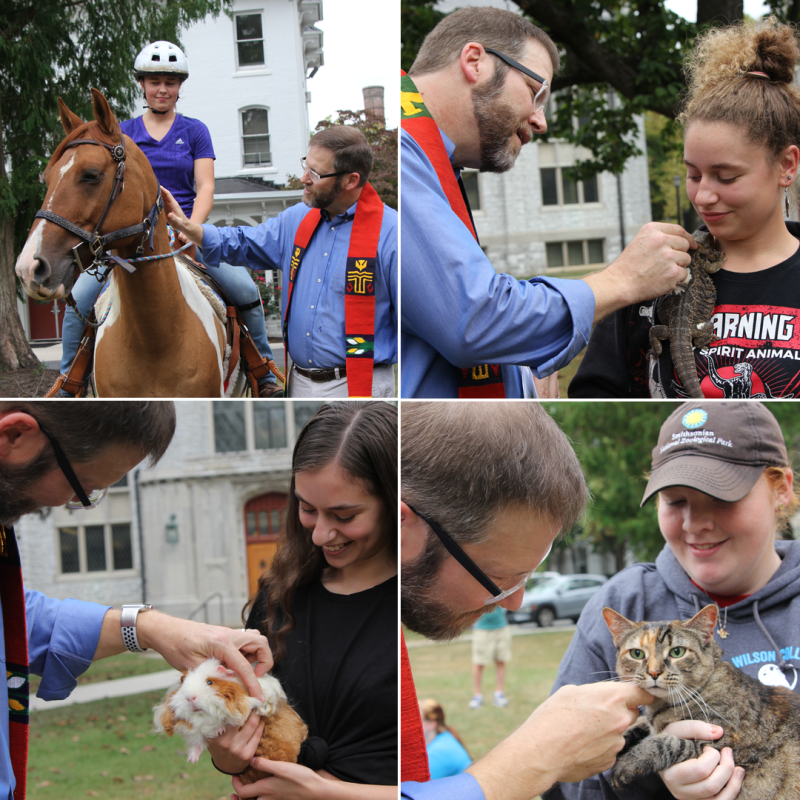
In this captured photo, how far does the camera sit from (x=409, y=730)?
2098 mm

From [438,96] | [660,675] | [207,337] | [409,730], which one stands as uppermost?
[438,96]

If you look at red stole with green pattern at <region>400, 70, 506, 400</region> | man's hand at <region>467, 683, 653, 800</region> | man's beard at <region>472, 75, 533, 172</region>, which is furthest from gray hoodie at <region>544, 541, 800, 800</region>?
man's beard at <region>472, 75, 533, 172</region>

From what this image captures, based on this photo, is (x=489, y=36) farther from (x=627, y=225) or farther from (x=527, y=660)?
(x=627, y=225)

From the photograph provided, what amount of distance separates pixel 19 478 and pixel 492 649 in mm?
3864

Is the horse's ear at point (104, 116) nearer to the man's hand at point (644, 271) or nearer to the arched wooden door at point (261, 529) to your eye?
the arched wooden door at point (261, 529)

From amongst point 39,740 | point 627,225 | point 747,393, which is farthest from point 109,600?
point 627,225

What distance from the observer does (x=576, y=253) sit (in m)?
13.0

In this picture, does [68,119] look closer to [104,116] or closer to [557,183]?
[104,116]

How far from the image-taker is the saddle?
8.14 feet

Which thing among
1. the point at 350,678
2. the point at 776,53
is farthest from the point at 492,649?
the point at 776,53

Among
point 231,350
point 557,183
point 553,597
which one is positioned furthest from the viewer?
point 557,183

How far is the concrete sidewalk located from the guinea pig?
19cm

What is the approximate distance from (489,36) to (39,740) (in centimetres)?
432

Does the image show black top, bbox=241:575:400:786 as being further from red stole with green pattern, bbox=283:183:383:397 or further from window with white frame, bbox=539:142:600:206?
window with white frame, bbox=539:142:600:206
